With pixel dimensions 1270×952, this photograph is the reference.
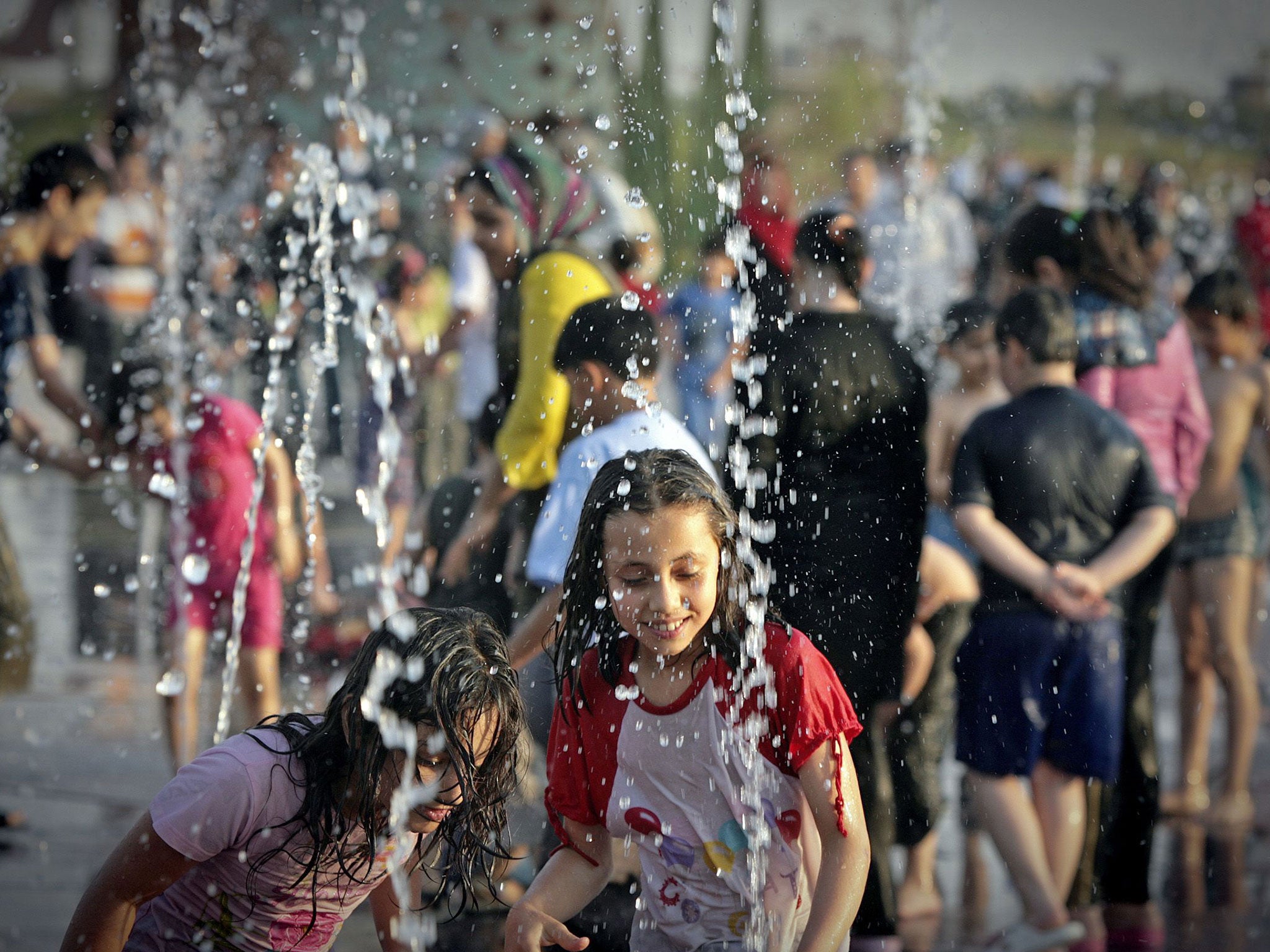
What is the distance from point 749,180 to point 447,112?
6852mm

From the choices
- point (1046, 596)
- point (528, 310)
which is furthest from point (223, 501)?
point (1046, 596)

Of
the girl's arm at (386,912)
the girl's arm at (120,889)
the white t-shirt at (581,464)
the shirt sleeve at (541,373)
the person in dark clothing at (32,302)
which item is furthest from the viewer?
the person in dark clothing at (32,302)

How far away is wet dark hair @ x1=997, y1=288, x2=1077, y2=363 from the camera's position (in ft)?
12.8

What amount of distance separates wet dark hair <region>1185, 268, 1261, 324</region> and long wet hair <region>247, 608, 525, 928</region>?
346cm

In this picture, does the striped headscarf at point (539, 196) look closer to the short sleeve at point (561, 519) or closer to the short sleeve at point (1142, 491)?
the short sleeve at point (561, 519)

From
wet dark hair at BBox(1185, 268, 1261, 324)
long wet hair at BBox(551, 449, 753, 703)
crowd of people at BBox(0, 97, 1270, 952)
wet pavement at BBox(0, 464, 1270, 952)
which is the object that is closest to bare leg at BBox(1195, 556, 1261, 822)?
crowd of people at BBox(0, 97, 1270, 952)

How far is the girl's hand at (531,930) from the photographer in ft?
7.97

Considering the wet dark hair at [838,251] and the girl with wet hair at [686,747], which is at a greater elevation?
the wet dark hair at [838,251]

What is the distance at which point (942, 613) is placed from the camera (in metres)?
4.27

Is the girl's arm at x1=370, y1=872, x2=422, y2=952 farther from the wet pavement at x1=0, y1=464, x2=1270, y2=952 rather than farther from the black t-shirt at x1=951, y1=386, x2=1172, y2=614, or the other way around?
the black t-shirt at x1=951, y1=386, x2=1172, y2=614

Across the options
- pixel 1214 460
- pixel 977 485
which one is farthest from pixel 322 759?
pixel 1214 460

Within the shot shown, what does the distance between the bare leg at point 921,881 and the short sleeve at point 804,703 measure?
171 cm

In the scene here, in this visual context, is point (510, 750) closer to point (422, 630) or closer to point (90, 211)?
point (422, 630)

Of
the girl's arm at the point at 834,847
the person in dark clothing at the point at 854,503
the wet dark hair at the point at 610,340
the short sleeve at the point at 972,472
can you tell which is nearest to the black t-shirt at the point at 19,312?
the wet dark hair at the point at 610,340
